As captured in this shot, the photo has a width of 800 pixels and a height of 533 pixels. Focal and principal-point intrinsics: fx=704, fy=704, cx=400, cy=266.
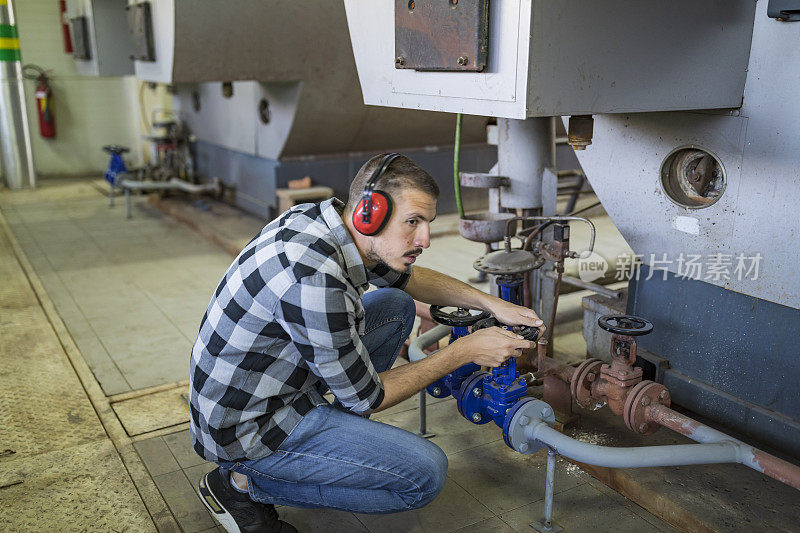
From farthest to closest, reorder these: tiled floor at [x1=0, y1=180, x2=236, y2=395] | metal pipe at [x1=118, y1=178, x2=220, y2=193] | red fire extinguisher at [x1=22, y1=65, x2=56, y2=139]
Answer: red fire extinguisher at [x1=22, y1=65, x2=56, y2=139] → metal pipe at [x1=118, y1=178, x2=220, y2=193] → tiled floor at [x1=0, y1=180, x2=236, y2=395]

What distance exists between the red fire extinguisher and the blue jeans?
22.8 ft

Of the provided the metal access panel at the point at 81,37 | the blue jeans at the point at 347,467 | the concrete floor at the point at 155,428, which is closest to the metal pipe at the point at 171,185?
the metal access panel at the point at 81,37

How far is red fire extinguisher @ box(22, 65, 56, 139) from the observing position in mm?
7305

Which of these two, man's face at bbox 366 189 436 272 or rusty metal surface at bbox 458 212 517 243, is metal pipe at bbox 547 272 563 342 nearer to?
rusty metal surface at bbox 458 212 517 243

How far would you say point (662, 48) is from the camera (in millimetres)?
1733

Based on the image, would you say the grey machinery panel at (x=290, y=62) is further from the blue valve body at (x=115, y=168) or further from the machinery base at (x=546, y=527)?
the machinery base at (x=546, y=527)

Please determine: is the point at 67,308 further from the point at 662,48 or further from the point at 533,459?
the point at 662,48

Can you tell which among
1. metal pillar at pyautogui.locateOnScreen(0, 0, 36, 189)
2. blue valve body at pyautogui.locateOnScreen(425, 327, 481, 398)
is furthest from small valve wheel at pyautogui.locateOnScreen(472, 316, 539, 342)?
metal pillar at pyautogui.locateOnScreen(0, 0, 36, 189)

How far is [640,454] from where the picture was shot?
1656 millimetres

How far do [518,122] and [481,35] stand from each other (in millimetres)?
958

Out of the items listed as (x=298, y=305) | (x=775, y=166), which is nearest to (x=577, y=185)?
(x=775, y=166)

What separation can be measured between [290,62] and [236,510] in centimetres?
310

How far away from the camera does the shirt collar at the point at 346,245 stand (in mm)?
1557

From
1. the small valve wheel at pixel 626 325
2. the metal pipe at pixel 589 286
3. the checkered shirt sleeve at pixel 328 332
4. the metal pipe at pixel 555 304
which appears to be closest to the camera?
the checkered shirt sleeve at pixel 328 332
